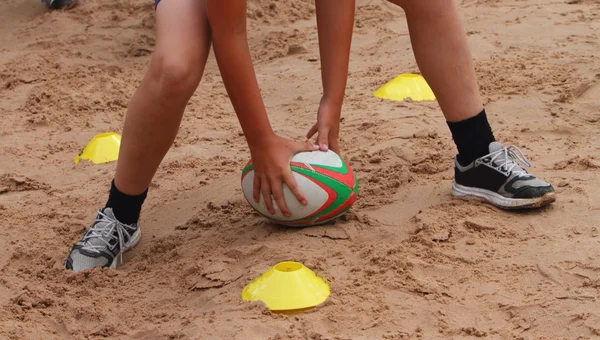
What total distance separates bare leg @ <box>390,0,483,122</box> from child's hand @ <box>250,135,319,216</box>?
65 centimetres

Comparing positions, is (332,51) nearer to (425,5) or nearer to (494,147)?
(425,5)

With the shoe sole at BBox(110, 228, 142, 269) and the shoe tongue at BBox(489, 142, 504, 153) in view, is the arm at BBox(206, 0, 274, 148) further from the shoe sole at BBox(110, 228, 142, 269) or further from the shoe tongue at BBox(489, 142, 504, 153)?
the shoe tongue at BBox(489, 142, 504, 153)

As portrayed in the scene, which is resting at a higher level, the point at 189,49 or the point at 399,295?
the point at 189,49

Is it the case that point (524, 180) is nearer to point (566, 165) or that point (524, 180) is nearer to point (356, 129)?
point (566, 165)

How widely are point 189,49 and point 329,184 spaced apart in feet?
2.38

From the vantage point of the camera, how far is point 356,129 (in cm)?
459

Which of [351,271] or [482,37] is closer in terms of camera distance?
[351,271]

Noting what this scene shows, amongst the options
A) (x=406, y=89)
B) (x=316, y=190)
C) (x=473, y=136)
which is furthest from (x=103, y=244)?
(x=406, y=89)

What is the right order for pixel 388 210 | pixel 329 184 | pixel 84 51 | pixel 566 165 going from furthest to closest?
pixel 84 51 < pixel 566 165 < pixel 388 210 < pixel 329 184

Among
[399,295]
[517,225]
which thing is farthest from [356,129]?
[399,295]

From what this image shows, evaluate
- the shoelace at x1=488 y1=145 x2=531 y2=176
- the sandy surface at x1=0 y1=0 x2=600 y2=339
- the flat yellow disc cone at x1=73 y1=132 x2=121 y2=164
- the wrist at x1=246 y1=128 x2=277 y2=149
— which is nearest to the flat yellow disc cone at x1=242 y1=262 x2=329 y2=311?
the sandy surface at x1=0 y1=0 x2=600 y2=339

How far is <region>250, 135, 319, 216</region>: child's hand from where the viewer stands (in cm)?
306

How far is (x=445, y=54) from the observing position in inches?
132

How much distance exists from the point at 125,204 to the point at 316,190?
0.81 m
